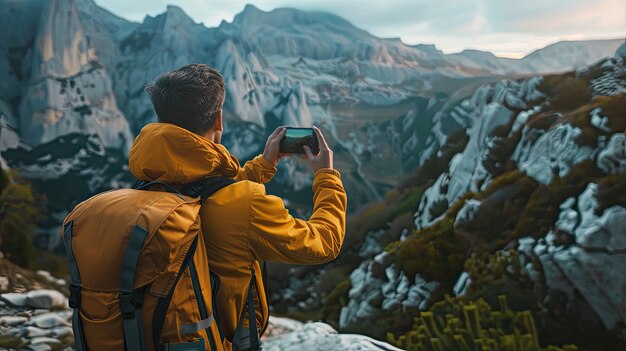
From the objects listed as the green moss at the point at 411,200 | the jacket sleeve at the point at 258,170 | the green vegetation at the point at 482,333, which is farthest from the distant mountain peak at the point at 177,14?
the jacket sleeve at the point at 258,170

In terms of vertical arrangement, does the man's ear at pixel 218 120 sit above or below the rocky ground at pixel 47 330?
above

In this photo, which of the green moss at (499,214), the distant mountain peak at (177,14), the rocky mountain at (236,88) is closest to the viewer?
the green moss at (499,214)

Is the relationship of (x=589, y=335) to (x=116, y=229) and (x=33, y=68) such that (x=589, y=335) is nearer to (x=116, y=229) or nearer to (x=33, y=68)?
(x=116, y=229)

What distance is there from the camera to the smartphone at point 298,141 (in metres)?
2.57

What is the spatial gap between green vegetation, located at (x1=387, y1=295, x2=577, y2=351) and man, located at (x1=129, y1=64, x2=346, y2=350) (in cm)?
340

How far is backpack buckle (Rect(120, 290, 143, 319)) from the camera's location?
1940 millimetres

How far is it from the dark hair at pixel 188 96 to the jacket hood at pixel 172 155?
9cm

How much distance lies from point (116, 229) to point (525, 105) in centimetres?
1113

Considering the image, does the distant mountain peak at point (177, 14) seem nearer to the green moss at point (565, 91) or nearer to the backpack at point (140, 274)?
the green moss at point (565, 91)

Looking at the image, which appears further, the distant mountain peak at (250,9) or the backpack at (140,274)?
the distant mountain peak at (250,9)

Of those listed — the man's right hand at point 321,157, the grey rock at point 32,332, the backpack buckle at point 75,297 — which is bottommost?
the grey rock at point 32,332

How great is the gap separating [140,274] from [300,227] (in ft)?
2.30

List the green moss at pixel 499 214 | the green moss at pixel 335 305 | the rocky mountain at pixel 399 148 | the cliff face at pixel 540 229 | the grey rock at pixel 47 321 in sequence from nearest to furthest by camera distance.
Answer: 1. the cliff face at pixel 540 229
2. the rocky mountain at pixel 399 148
3. the grey rock at pixel 47 321
4. the green moss at pixel 499 214
5. the green moss at pixel 335 305

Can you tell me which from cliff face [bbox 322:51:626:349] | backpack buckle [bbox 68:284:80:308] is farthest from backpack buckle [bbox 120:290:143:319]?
cliff face [bbox 322:51:626:349]
